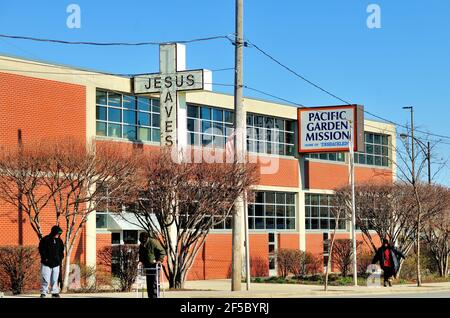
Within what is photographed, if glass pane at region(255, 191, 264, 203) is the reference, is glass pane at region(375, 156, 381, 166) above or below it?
above

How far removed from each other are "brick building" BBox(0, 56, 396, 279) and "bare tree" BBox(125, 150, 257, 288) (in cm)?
540

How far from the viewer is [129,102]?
1389 inches

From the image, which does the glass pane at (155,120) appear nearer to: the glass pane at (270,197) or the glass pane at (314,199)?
the glass pane at (270,197)

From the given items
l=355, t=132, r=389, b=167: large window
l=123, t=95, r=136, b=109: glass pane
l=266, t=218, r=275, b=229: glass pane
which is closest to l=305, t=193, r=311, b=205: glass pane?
l=266, t=218, r=275, b=229: glass pane

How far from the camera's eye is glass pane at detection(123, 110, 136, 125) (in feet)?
115

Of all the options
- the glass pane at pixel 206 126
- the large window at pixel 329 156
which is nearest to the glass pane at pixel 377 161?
the large window at pixel 329 156

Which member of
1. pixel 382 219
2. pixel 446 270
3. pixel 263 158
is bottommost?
pixel 446 270

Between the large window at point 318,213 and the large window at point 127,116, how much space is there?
13581mm

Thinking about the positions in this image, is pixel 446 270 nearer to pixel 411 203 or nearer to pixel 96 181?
pixel 411 203

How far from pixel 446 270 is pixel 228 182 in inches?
707

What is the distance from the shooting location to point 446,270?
1597 inches

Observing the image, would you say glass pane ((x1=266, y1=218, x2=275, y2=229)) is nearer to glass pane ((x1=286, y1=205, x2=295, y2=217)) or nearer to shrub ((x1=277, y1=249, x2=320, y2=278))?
glass pane ((x1=286, y1=205, x2=295, y2=217))

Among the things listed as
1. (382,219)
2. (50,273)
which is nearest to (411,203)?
(382,219)

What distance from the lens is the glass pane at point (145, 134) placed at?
1406 inches
